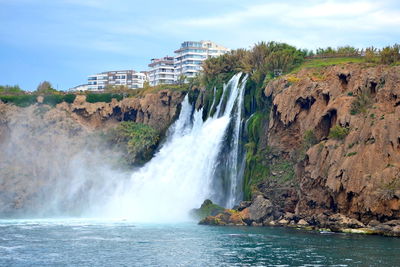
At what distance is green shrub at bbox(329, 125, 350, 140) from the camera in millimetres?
64438

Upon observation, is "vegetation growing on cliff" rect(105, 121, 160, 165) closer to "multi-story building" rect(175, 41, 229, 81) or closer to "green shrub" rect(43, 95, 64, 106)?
"green shrub" rect(43, 95, 64, 106)

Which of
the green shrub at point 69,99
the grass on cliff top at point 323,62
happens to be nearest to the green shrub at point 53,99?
the green shrub at point 69,99

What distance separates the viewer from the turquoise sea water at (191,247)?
145 ft

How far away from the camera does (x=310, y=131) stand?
230 feet

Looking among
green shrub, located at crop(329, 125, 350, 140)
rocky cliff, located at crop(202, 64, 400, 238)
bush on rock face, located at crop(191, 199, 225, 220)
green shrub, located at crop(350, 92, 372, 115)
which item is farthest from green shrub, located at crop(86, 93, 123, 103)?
green shrub, located at crop(350, 92, 372, 115)

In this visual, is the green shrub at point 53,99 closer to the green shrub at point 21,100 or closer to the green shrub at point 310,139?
the green shrub at point 21,100

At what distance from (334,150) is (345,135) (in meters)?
1.88

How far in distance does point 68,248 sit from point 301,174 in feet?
91.1

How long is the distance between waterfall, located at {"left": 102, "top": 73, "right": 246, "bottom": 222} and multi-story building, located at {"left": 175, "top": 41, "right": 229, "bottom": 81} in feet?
294

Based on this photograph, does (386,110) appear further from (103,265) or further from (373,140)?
(103,265)

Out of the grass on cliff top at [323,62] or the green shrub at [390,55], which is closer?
the green shrub at [390,55]

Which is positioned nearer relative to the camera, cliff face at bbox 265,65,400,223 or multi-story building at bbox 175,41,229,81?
cliff face at bbox 265,65,400,223

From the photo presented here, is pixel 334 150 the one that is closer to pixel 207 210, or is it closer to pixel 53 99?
pixel 207 210

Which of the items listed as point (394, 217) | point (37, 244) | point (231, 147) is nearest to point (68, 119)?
point (231, 147)
